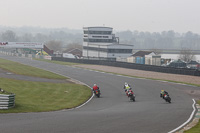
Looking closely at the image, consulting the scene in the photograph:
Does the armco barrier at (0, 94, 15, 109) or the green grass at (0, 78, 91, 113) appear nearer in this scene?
the armco barrier at (0, 94, 15, 109)

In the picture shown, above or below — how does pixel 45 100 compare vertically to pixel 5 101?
below

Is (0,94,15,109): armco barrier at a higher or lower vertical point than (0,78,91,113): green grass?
higher

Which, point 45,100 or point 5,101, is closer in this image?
point 5,101

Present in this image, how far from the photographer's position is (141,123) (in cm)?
1586

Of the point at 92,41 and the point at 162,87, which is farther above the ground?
the point at 92,41

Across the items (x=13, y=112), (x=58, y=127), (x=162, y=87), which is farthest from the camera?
(x=162, y=87)

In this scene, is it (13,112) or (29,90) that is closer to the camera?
(13,112)

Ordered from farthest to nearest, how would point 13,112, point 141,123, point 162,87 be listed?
point 162,87
point 13,112
point 141,123

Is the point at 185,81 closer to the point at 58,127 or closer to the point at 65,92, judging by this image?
the point at 65,92

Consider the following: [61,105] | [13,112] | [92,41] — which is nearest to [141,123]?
[13,112]

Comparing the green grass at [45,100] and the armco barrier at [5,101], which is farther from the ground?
the armco barrier at [5,101]

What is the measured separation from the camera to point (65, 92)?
3219 centimetres

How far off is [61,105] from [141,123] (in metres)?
9.49

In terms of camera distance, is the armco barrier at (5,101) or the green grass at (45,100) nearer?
the armco barrier at (5,101)
